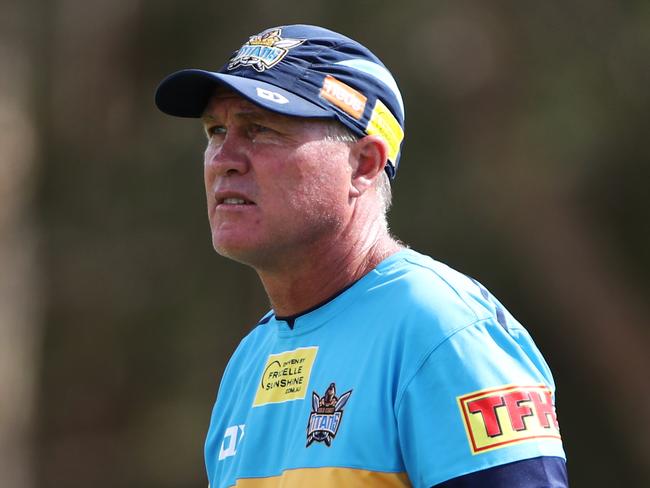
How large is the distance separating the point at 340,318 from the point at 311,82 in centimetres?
68

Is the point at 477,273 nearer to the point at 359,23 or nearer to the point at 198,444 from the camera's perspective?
the point at 359,23

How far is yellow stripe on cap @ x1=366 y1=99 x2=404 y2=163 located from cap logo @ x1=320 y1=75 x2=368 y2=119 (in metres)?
0.07

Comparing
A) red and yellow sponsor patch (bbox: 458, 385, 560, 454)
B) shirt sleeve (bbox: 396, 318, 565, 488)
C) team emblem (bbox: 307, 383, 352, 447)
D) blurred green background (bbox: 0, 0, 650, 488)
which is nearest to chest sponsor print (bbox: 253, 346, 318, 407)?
team emblem (bbox: 307, 383, 352, 447)

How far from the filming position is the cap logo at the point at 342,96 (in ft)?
11.0

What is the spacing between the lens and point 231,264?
13352 mm

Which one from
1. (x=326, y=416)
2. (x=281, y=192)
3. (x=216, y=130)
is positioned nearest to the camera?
(x=326, y=416)

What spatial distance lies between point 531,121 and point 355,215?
8912mm

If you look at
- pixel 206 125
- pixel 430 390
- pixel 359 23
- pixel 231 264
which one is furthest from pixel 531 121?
pixel 430 390

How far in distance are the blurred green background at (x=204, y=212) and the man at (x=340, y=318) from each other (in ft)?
26.7

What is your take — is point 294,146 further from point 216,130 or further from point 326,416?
point 326,416

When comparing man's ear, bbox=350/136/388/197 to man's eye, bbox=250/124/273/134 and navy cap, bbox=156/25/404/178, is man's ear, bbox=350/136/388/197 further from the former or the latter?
man's eye, bbox=250/124/273/134

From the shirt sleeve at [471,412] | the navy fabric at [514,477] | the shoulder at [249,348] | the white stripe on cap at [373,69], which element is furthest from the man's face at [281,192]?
the navy fabric at [514,477]

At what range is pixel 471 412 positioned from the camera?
275cm

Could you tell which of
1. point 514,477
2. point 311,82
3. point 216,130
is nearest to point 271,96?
point 311,82
